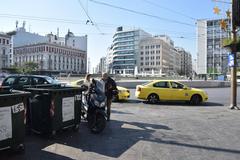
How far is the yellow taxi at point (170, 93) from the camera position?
1500 centimetres

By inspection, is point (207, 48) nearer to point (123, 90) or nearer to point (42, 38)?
point (42, 38)

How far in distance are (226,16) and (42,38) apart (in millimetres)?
145234

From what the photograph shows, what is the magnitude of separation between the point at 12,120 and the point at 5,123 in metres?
0.17

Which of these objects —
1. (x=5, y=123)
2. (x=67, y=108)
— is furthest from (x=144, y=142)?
(x=5, y=123)

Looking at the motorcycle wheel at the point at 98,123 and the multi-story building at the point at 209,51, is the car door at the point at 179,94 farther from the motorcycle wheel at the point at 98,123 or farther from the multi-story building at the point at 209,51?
the multi-story building at the point at 209,51

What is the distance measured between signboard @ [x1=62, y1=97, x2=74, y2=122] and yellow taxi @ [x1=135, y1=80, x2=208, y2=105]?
846 centimetres

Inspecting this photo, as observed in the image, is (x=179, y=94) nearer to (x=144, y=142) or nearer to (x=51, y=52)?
(x=144, y=142)

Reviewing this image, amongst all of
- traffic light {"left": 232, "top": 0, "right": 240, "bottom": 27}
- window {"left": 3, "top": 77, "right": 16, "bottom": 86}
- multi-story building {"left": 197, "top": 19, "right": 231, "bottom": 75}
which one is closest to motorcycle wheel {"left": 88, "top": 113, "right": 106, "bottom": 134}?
window {"left": 3, "top": 77, "right": 16, "bottom": 86}

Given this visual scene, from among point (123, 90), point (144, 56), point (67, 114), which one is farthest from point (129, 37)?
point (67, 114)

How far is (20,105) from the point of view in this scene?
18.0 feet

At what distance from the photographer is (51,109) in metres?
6.53

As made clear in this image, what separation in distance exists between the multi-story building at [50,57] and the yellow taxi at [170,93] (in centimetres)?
10879

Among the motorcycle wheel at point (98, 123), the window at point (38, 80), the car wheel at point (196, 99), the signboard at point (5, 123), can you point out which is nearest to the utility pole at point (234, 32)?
the car wheel at point (196, 99)

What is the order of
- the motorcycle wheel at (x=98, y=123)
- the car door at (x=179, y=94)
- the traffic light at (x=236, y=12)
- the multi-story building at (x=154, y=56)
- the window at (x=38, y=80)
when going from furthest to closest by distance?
the multi-story building at (x=154, y=56)
the car door at (x=179, y=94)
the window at (x=38, y=80)
the traffic light at (x=236, y=12)
the motorcycle wheel at (x=98, y=123)
